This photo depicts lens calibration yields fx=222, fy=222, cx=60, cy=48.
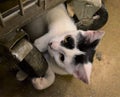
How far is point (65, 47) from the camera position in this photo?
2.82ft

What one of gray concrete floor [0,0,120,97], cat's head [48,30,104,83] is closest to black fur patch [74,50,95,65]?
cat's head [48,30,104,83]

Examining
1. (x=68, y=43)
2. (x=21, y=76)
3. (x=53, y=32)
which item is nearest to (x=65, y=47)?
(x=68, y=43)

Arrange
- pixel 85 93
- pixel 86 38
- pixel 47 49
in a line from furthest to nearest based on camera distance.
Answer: pixel 85 93
pixel 47 49
pixel 86 38

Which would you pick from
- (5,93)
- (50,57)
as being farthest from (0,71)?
(50,57)

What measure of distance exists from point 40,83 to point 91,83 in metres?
0.28

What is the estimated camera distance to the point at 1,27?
694 millimetres

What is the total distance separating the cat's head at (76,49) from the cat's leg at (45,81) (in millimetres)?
132

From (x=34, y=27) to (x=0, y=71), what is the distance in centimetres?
28

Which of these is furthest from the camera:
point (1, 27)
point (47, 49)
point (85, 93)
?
point (85, 93)

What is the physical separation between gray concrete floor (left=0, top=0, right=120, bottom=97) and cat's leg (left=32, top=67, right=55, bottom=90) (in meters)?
0.07

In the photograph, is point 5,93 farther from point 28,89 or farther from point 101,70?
point 101,70

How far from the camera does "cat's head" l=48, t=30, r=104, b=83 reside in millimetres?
830

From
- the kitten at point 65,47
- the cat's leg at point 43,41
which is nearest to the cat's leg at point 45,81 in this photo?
the kitten at point 65,47

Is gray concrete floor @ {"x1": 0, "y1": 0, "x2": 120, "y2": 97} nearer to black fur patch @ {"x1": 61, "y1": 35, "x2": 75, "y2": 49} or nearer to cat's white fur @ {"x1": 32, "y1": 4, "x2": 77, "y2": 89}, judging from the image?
cat's white fur @ {"x1": 32, "y1": 4, "x2": 77, "y2": 89}
